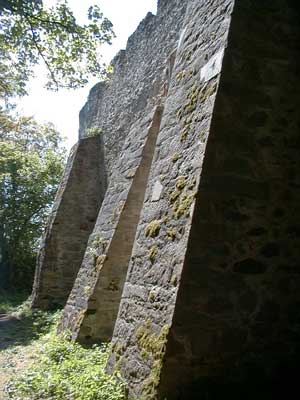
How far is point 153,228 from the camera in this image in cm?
353

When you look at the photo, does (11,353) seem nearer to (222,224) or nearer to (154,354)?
(154,354)

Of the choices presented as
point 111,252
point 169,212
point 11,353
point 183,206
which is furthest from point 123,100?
point 183,206

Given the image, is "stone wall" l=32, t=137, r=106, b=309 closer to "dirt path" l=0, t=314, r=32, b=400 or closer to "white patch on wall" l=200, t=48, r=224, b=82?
"dirt path" l=0, t=314, r=32, b=400

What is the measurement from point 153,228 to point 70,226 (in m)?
6.33

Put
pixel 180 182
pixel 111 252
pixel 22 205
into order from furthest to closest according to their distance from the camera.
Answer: pixel 22 205 → pixel 111 252 → pixel 180 182

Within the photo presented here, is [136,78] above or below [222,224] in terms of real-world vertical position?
above

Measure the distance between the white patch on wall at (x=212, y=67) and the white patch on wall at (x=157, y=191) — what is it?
1114mm

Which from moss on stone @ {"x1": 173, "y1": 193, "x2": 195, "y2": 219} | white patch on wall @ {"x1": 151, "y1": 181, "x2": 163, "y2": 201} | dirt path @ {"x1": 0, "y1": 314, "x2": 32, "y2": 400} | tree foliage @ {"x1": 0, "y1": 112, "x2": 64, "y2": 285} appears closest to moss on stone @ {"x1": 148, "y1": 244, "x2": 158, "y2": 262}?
moss on stone @ {"x1": 173, "y1": 193, "x2": 195, "y2": 219}

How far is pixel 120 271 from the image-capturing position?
5219 mm

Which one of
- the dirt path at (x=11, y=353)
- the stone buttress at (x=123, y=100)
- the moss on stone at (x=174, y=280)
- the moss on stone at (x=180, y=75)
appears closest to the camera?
the moss on stone at (x=174, y=280)

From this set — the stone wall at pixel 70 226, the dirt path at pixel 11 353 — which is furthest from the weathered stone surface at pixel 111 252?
the stone wall at pixel 70 226

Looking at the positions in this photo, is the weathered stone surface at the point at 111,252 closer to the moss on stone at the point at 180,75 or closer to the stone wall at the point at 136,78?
the moss on stone at the point at 180,75

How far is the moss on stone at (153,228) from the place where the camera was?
346 centimetres

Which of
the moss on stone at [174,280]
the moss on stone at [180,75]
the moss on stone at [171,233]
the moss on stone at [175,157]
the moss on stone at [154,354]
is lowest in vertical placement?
the moss on stone at [154,354]
